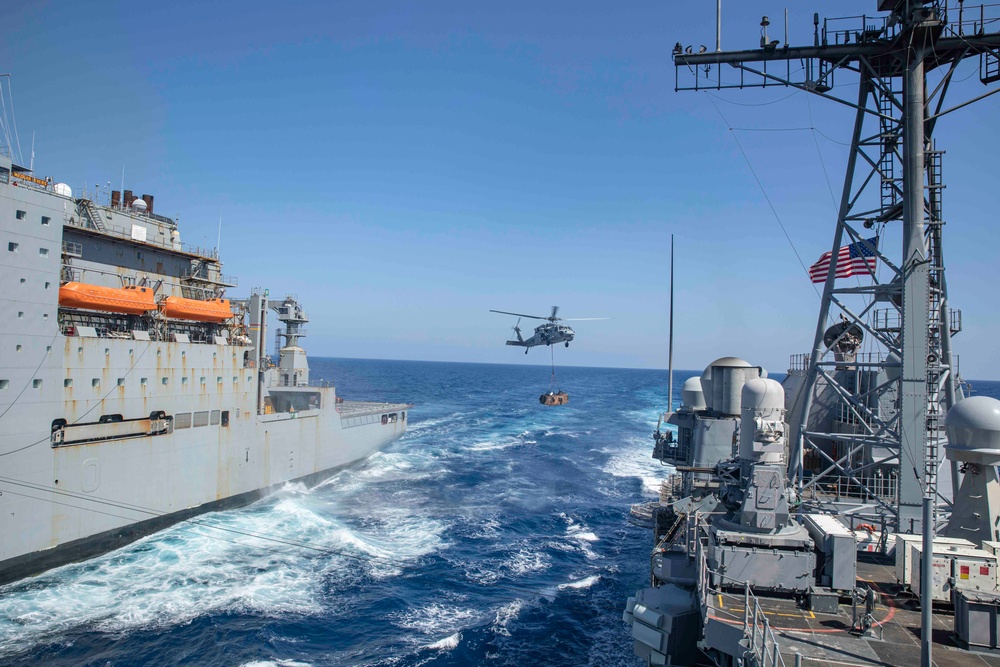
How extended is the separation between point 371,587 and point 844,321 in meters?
25.2

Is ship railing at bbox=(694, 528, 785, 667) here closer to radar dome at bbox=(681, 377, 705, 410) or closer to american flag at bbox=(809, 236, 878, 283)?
american flag at bbox=(809, 236, 878, 283)

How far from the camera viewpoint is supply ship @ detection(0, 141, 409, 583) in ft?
73.6

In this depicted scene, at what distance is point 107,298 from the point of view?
2597cm

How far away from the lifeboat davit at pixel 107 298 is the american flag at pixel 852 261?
3062 cm

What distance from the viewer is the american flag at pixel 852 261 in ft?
63.3

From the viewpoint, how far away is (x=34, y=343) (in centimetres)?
2294

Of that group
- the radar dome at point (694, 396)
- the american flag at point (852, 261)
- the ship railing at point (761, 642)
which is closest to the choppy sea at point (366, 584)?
the radar dome at point (694, 396)

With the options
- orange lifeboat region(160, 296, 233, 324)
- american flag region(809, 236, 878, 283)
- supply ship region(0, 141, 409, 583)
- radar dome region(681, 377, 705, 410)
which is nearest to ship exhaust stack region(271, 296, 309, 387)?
supply ship region(0, 141, 409, 583)

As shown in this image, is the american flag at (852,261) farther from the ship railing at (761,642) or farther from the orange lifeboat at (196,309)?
the orange lifeboat at (196,309)

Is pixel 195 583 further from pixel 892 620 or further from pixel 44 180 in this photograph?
pixel 892 620

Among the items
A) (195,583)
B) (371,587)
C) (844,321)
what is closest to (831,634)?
(371,587)

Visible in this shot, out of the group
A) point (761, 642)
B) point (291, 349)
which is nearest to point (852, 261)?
point (761, 642)

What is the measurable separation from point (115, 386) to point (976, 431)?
106 ft

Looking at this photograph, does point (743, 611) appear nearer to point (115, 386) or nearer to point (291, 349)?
point (115, 386)
